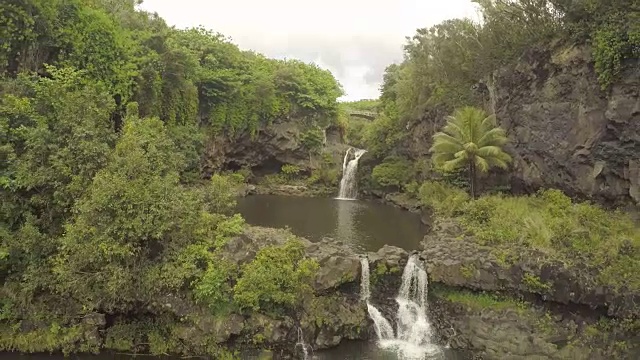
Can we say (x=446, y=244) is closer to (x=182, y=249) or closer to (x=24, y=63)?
(x=182, y=249)

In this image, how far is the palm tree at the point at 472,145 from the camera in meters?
27.3

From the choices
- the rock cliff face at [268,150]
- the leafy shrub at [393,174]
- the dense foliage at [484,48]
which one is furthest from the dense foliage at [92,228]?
the rock cliff face at [268,150]

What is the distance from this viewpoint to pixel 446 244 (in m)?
20.5

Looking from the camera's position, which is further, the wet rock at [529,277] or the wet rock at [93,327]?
the wet rock at [529,277]

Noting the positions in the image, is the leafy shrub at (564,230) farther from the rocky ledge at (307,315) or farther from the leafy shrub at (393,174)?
the leafy shrub at (393,174)

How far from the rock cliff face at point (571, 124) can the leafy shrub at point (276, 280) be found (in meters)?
15.4

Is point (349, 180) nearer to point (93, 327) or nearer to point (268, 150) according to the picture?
point (268, 150)

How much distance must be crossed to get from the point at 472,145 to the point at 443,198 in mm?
5218

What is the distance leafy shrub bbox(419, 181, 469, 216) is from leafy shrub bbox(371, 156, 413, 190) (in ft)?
18.0

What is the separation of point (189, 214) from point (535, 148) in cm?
2043

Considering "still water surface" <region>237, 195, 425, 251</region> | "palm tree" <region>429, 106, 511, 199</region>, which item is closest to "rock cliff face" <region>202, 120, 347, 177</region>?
"still water surface" <region>237, 195, 425, 251</region>

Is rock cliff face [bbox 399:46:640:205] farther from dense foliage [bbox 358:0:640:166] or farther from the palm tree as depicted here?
the palm tree

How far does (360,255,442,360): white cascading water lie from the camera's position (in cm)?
1648

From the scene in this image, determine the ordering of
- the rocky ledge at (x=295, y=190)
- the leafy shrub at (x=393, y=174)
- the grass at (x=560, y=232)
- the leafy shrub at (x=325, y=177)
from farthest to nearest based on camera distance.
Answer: the leafy shrub at (x=325, y=177), the rocky ledge at (x=295, y=190), the leafy shrub at (x=393, y=174), the grass at (x=560, y=232)
